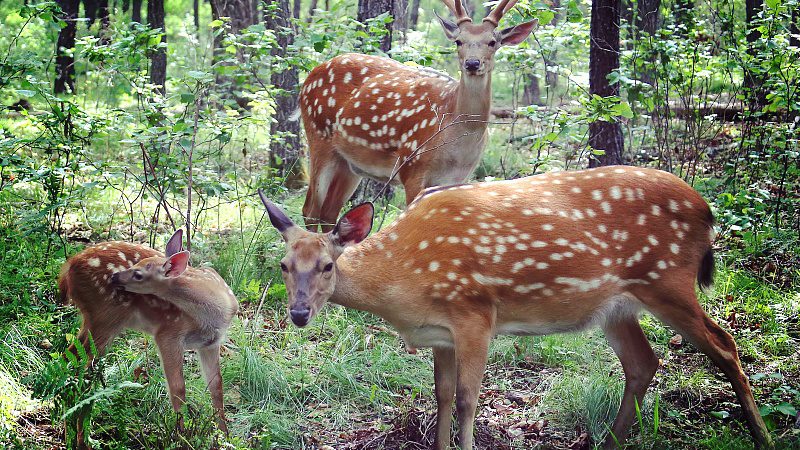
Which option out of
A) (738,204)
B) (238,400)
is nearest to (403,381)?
(238,400)

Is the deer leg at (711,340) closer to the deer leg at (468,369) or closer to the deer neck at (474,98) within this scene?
the deer leg at (468,369)

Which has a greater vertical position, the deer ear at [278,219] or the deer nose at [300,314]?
the deer ear at [278,219]

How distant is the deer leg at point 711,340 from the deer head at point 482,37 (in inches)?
→ 110

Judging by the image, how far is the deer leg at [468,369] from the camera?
4680 millimetres

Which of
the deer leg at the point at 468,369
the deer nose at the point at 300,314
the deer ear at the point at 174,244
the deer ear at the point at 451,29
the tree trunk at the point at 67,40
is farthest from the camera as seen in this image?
the tree trunk at the point at 67,40

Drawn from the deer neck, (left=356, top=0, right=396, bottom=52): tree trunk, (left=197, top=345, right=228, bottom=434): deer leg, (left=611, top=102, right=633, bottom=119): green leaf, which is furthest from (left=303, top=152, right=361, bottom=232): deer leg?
(left=611, top=102, right=633, bottom=119): green leaf

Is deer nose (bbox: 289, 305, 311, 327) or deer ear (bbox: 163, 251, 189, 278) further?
deer ear (bbox: 163, 251, 189, 278)

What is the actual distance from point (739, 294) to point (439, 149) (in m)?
2.61

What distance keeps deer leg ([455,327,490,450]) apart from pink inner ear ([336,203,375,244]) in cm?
81

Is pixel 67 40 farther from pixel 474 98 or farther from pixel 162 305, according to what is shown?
pixel 162 305

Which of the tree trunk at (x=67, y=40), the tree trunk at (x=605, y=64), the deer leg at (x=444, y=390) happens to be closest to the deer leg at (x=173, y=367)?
the deer leg at (x=444, y=390)

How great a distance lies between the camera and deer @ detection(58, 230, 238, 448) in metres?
5.18

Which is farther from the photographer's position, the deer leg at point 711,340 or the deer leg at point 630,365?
→ the deer leg at point 630,365

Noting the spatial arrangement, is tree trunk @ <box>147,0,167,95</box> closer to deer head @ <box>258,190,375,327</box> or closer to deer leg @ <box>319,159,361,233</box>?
deer leg @ <box>319,159,361,233</box>
